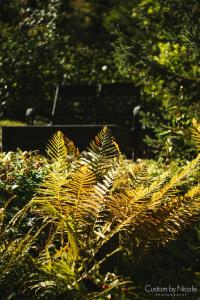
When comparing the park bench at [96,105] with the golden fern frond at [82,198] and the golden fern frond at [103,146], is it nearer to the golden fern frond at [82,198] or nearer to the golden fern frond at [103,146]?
the golden fern frond at [103,146]

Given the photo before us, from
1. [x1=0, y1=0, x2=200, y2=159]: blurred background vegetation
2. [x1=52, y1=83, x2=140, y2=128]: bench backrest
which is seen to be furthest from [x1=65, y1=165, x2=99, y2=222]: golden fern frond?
[x1=52, y1=83, x2=140, y2=128]: bench backrest

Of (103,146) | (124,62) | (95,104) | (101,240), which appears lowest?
(95,104)

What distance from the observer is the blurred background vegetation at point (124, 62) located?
573cm

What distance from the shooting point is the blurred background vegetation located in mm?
5727

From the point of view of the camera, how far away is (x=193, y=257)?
2.85 metres

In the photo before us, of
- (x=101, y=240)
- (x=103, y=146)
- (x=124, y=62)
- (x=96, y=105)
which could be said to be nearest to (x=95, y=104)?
(x=96, y=105)

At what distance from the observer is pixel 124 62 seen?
6180mm

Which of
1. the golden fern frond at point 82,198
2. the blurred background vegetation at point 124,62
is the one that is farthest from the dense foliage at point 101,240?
the blurred background vegetation at point 124,62

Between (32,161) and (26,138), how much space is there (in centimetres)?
294

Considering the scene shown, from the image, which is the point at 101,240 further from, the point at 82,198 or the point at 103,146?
the point at 103,146

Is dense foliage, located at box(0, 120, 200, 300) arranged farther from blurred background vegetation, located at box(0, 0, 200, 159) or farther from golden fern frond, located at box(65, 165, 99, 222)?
blurred background vegetation, located at box(0, 0, 200, 159)

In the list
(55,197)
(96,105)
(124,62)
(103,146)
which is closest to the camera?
(55,197)

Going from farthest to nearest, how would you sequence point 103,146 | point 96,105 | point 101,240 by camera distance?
point 96,105
point 103,146
point 101,240

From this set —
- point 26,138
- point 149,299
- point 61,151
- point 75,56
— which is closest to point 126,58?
point 26,138
